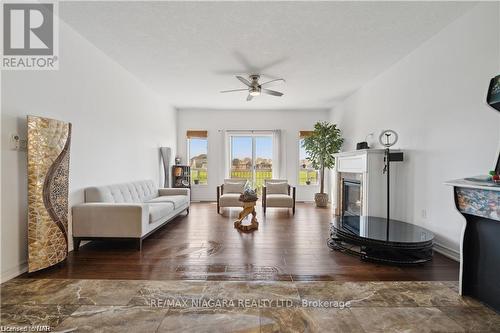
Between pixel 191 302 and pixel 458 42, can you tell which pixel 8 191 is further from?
pixel 458 42

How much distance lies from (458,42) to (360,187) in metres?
2.44

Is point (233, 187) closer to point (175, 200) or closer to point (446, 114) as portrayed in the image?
point (175, 200)

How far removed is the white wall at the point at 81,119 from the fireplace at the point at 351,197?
4415mm

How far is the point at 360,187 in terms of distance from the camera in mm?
4219

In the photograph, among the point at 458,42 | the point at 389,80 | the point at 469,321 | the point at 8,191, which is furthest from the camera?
the point at 389,80

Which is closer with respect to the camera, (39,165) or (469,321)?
(469,321)

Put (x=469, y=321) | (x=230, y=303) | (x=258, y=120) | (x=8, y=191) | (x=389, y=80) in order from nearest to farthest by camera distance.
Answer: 1. (x=469, y=321)
2. (x=230, y=303)
3. (x=8, y=191)
4. (x=389, y=80)
5. (x=258, y=120)

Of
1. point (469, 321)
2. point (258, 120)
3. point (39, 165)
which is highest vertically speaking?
point (258, 120)

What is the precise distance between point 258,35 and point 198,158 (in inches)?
192

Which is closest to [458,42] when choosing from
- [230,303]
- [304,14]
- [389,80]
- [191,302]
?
[389,80]

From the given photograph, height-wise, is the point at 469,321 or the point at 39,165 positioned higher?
the point at 39,165

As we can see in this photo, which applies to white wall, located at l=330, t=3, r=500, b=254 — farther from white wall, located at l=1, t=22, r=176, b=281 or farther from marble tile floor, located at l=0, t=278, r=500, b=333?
white wall, located at l=1, t=22, r=176, b=281

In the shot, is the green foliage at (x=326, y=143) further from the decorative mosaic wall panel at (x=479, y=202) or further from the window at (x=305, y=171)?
the decorative mosaic wall panel at (x=479, y=202)

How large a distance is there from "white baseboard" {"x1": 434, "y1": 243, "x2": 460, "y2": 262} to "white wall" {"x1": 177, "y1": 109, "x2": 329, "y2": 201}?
4.30 metres
